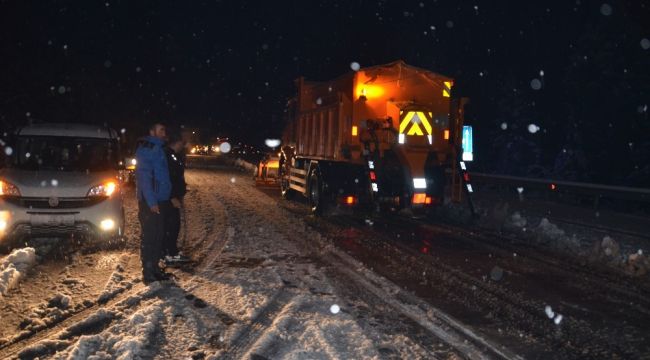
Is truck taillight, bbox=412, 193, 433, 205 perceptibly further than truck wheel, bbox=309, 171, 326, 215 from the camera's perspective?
No

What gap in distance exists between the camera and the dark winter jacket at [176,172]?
7.45 metres

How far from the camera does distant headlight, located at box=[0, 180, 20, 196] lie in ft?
27.3

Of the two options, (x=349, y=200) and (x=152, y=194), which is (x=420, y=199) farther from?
(x=152, y=194)

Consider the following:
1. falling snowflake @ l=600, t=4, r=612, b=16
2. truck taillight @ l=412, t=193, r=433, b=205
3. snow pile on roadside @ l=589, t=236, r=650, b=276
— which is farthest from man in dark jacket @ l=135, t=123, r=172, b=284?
falling snowflake @ l=600, t=4, r=612, b=16

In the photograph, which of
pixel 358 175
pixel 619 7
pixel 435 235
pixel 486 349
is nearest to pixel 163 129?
pixel 486 349

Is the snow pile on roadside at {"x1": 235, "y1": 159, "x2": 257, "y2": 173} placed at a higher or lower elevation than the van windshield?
Result: lower

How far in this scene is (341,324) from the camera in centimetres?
543

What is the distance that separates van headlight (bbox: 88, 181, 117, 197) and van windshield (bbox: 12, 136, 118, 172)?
1.80ft

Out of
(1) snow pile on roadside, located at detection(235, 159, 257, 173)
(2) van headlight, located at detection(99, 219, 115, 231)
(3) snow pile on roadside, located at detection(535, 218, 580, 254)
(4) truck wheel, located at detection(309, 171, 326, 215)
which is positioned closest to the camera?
(2) van headlight, located at detection(99, 219, 115, 231)

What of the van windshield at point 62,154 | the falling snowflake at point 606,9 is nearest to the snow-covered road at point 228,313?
the van windshield at point 62,154

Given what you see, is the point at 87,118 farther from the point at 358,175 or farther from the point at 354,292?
the point at 354,292

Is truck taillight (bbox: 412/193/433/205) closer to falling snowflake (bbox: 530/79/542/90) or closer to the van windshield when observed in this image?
the van windshield

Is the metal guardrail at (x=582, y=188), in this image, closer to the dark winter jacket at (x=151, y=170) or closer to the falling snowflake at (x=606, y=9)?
the dark winter jacket at (x=151, y=170)

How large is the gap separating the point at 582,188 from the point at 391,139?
314 inches
